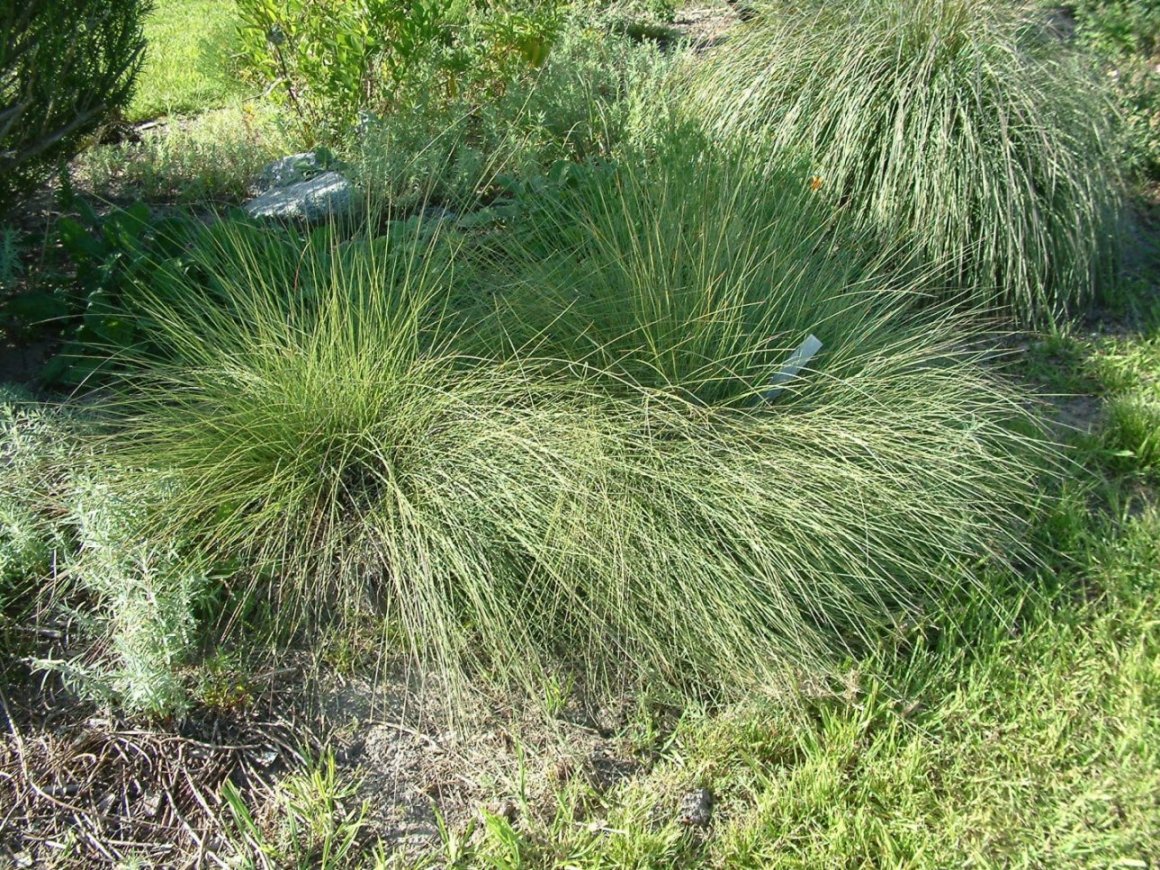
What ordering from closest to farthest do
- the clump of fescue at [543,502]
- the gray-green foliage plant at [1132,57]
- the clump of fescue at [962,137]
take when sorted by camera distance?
the clump of fescue at [543,502] < the clump of fescue at [962,137] < the gray-green foliage plant at [1132,57]

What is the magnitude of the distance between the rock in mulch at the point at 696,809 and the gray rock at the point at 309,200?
236cm

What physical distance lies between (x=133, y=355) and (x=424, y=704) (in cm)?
146

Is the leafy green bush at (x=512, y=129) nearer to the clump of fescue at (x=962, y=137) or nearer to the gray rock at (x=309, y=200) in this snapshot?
the gray rock at (x=309, y=200)

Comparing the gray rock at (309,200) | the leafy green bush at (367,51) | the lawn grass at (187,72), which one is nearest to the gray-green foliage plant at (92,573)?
the gray rock at (309,200)

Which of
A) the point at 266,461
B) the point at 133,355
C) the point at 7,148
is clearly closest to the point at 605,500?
the point at 266,461

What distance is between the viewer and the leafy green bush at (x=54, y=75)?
3.27 m

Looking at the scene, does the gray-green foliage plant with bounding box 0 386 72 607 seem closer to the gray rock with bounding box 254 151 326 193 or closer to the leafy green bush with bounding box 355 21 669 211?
the leafy green bush with bounding box 355 21 669 211

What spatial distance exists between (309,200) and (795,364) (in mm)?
1973

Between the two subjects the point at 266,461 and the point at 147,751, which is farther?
the point at 266,461

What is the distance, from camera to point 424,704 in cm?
247

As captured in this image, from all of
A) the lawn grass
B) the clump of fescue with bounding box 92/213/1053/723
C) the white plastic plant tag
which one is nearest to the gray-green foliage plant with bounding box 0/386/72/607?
the clump of fescue with bounding box 92/213/1053/723

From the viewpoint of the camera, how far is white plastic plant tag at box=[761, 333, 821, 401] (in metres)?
2.86

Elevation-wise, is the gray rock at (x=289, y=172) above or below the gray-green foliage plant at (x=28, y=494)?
above

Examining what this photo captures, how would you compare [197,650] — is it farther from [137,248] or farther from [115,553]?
[137,248]
